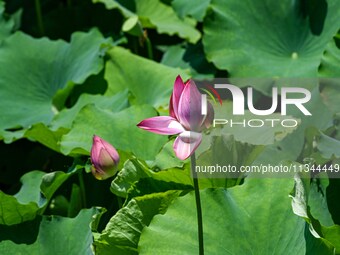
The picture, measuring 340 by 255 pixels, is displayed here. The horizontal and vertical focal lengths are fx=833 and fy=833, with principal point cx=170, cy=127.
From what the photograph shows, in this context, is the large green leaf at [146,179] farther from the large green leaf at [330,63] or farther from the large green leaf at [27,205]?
the large green leaf at [330,63]

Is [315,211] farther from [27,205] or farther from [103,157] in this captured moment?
[27,205]

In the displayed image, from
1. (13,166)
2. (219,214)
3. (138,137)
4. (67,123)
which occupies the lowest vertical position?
(13,166)

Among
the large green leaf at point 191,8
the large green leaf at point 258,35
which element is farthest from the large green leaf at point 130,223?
the large green leaf at point 191,8

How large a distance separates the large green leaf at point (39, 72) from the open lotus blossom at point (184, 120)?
3.77ft

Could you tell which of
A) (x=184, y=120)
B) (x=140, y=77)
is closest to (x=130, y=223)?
(x=184, y=120)

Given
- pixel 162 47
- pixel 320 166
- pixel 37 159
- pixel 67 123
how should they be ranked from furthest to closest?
1. pixel 162 47
2. pixel 37 159
3. pixel 67 123
4. pixel 320 166

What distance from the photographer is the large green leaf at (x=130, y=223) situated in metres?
1.66

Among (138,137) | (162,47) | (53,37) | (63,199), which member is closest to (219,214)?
(138,137)

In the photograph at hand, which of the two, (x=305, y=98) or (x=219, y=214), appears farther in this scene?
(x=305, y=98)

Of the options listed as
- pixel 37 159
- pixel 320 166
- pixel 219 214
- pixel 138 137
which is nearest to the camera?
pixel 219 214

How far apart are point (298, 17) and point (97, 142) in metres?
1.03

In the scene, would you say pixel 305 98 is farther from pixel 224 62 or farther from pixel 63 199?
pixel 63 199

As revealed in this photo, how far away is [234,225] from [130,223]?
8.2 inches

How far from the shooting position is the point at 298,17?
252cm
